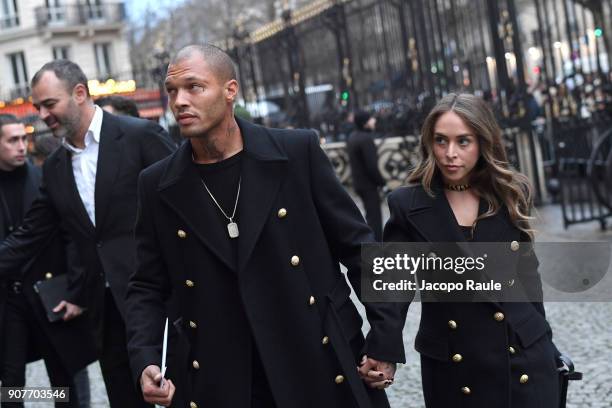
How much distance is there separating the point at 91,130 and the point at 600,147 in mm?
7132

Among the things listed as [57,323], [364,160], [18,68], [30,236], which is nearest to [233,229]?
[30,236]

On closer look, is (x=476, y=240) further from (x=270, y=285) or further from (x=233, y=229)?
(x=233, y=229)

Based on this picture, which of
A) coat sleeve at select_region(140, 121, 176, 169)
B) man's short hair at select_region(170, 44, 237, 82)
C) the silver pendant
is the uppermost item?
man's short hair at select_region(170, 44, 237, 82)

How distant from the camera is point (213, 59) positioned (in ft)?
10.8

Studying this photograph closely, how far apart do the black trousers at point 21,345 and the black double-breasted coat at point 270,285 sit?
7.34 feet

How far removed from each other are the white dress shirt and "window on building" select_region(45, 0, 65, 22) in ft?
153

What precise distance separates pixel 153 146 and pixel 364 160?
716cm

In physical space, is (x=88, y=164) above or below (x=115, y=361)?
above

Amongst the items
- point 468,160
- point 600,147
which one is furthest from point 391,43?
point 468,160

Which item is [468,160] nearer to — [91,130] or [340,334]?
[340,334]

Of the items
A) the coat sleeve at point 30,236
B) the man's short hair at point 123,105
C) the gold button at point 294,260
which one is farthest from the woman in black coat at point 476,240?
the man's short hair at point 123,105

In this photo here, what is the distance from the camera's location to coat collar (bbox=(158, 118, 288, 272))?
326 centimetres

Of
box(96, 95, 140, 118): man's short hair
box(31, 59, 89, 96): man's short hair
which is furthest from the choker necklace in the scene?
box(96, 95, 140, 118): man's short hair

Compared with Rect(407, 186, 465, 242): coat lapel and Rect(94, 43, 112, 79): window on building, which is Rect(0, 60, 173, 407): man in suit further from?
Rect(94, 43, 112, 79): window on building
